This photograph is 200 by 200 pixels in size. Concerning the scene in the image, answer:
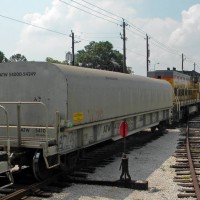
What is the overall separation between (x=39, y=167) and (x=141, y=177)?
2.95 meters

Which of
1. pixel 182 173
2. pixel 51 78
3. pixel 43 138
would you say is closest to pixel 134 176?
pixel 182 173

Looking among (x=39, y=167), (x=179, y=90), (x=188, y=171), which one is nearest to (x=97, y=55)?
(x=179, y=90)

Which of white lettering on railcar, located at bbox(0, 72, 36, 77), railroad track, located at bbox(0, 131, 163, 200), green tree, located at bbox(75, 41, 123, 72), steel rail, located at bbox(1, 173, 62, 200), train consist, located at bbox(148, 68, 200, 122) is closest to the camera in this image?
steel rail, located at bbox(1, 173, 62, 200)

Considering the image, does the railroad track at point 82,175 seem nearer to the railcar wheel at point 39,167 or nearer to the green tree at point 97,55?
the railcar wheel at point 39,167

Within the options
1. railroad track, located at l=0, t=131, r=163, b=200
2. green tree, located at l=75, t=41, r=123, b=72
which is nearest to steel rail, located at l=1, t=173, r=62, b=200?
railroad track, located at l=0, t=131, r=163, b=200

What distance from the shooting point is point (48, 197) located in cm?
798

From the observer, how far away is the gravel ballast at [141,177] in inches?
328

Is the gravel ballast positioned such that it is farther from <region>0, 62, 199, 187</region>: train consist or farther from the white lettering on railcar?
the white lettering on railcar

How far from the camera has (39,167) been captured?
29.1 ft

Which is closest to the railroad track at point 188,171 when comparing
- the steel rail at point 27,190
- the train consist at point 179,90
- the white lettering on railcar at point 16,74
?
the steel rail at point 27,190

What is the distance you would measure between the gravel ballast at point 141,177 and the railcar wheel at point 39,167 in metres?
0.70

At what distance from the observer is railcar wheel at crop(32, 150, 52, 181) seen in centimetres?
860

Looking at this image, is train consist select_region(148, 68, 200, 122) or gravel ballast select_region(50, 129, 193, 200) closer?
gravel ballast select_region(50, 129, 193, 200)

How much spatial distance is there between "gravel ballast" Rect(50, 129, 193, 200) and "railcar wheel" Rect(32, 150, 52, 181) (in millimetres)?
696
